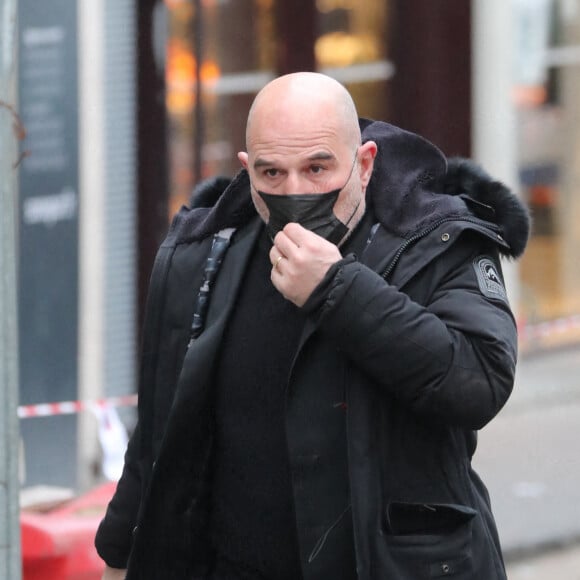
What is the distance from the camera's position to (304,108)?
274 cm

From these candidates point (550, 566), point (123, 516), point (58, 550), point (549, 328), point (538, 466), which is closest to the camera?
point (123, 516)

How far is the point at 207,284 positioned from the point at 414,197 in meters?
0.46

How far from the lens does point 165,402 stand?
3.04 metres

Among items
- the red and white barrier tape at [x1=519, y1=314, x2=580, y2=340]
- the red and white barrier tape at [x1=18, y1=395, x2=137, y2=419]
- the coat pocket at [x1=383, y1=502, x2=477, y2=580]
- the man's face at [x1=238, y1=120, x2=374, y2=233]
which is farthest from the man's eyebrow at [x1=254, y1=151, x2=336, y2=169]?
the red and white barrier tape at [x1=519, y1=314, x2=580, y2=340]

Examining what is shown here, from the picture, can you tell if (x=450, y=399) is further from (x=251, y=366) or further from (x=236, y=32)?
(x=236, y=32)

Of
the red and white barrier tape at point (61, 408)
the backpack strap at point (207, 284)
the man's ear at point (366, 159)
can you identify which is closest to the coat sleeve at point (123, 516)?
the backpack strap at point (207, 284)

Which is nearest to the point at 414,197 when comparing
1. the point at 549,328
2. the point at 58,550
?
the point at 58,550

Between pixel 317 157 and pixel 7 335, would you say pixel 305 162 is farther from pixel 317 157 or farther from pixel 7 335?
pixel 7 335

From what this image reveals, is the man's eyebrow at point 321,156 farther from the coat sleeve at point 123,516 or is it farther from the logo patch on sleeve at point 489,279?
the coat sleeve at point 123,516

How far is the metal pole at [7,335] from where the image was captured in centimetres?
280

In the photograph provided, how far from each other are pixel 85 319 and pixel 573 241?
446cm

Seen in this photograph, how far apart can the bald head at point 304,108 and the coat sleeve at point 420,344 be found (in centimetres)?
28

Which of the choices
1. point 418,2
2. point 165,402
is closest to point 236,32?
point 418,2

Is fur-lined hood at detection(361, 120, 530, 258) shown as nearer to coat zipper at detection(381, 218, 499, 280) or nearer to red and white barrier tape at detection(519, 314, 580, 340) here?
coat zipper at detection(381, 218, 499, 280)
